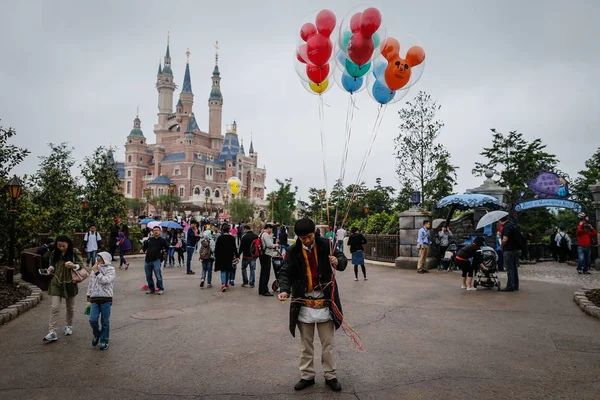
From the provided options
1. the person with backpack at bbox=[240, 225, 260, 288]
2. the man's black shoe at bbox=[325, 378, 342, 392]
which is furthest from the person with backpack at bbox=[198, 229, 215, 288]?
the man's black shoe at bbox=[325, 378, 342, 392]

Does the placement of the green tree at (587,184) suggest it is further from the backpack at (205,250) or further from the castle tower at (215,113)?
the castle tower at (215,113)

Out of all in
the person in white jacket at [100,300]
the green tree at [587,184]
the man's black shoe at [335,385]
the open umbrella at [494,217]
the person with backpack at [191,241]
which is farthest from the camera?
the green tree at [587,184]

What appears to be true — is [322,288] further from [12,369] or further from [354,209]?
[354,209]

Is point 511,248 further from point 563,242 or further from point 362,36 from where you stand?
point 563,242

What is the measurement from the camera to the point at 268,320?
23.5 feet

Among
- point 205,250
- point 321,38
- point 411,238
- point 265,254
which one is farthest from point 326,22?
point 411,238

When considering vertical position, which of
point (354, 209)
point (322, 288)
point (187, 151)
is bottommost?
point (322, 288)

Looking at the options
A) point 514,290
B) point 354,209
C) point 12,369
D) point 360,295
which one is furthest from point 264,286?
point 354,209

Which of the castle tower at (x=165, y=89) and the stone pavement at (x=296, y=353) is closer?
the stone pavement at (x=296, y=353)

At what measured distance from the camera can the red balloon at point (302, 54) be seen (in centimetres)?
736

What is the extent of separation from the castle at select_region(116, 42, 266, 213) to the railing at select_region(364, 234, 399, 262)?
59982mm

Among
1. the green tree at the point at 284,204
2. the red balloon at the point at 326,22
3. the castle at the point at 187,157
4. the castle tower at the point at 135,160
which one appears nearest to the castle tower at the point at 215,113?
the castle at the point at 187,157

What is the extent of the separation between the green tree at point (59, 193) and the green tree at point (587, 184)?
3576 centimetres

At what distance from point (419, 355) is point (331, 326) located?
162 centimetres
